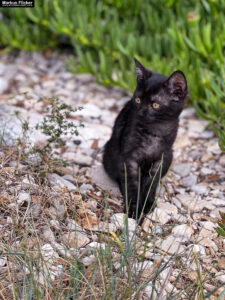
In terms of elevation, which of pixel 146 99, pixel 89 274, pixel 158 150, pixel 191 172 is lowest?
pixel 191 172

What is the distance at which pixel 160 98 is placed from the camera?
266 cm

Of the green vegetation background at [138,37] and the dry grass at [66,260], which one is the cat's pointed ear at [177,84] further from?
the green vegetation background at [138,37]

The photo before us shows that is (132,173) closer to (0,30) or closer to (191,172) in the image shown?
(191,172)

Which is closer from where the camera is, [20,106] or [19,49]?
[20,106]

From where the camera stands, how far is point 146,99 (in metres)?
2.70

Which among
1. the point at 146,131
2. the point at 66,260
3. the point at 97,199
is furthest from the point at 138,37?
the point at 66,260

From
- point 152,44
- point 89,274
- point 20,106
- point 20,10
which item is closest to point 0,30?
point 20,10

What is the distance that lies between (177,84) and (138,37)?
2184 millimetres

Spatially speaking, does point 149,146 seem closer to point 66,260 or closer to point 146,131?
point 146,131

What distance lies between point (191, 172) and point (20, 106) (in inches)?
68.9

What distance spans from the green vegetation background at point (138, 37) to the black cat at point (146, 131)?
95 centimetres

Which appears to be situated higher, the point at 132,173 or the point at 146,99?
the point at 146,99

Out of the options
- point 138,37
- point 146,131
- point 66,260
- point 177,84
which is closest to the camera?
point 66,260

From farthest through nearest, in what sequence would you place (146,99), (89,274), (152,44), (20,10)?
(20,10) < (152,44) < (146,99) < (89,274)
